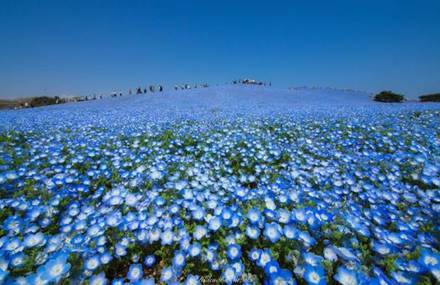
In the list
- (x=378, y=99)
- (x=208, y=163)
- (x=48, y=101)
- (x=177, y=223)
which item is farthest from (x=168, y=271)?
(x=48, y=101)

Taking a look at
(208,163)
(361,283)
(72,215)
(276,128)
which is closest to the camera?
(361,283)

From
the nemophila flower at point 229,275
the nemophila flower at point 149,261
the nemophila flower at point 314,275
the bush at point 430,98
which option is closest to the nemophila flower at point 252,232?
the nemophila flower at point 229,275

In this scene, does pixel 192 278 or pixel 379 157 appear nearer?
pixel 192 278

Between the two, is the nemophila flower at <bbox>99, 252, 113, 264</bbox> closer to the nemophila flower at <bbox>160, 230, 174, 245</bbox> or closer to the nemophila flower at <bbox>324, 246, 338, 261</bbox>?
the nemophila flower at <bbox>160, 230, 174, 245</bbox>

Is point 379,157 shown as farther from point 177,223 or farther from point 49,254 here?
point 49,254

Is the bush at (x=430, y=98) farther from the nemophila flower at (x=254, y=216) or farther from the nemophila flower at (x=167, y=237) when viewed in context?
the nemophila flower at (x=167, y=237)

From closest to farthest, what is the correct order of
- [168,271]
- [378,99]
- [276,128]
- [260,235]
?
[168,271] → [260,235] → [276,128] → [378,99]

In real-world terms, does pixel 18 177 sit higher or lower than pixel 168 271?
higher
